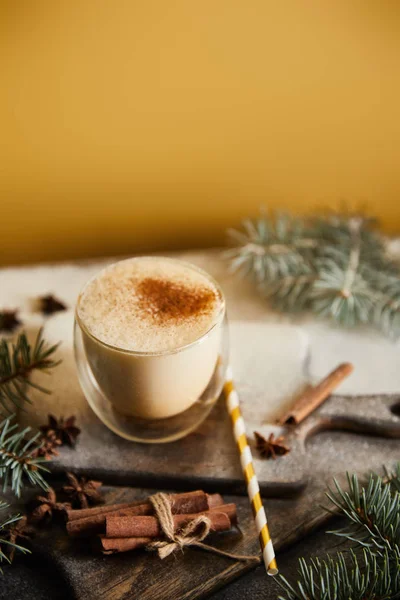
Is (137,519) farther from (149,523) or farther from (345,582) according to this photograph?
(345,582)

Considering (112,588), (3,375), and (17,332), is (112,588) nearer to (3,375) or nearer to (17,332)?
(3,375)

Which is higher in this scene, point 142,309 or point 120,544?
point 142,309

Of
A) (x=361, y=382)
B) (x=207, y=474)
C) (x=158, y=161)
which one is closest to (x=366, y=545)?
(x=207, y=474)

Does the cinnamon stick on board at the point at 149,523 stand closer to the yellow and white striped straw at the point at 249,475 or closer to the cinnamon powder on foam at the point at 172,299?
the yellow and white striped straw at the point at 249,475

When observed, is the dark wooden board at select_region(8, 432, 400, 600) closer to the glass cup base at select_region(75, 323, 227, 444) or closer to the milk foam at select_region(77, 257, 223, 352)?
the glass cup base at select_region(75, 323, 227, 444)

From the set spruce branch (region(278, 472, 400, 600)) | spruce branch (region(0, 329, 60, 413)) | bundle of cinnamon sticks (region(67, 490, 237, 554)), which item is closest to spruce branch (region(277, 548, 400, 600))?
spruce branch (region(278, 472, 400, 600))

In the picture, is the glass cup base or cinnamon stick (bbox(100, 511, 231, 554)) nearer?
cinnamon stick (bbox(100, 511, 231, 554))

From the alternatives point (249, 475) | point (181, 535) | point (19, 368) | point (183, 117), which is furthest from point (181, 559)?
point (183, 117)

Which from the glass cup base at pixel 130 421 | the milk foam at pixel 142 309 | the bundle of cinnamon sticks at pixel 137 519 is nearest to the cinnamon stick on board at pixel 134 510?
the bundle of cinnamon sticks at pixel 137 519
